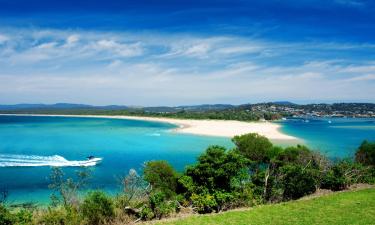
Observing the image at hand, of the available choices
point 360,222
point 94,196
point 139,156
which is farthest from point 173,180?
point 139,156

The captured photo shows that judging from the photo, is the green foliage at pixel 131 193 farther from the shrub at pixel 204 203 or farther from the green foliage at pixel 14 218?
the green foliage at pixel 14 218

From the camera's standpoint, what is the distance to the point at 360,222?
50.0 ft

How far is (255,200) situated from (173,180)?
4.49 m

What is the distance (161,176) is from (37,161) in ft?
104

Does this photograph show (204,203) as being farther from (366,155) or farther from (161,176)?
(366,155)

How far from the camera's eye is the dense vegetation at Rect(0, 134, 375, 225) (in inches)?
651

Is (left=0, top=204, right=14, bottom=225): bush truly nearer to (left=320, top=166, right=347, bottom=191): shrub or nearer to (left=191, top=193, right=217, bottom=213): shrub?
(left=191, top=193, right=217, bottom=213): shrub

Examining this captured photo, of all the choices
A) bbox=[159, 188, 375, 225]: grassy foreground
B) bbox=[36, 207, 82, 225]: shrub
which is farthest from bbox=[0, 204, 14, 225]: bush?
bbox=[159, 188, 375, 225]: grassy foreground

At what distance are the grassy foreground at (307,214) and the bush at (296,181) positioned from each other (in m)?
1.67

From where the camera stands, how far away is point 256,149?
98.5ft

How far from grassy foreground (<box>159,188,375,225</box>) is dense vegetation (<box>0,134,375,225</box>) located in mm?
1842

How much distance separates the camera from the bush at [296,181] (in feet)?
68.8

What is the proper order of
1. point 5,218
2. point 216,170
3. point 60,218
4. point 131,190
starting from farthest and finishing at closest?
point 216,170 < point 131,190 < point 60,218 < point 5,218

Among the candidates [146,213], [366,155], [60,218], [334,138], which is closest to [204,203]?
[146,213]
